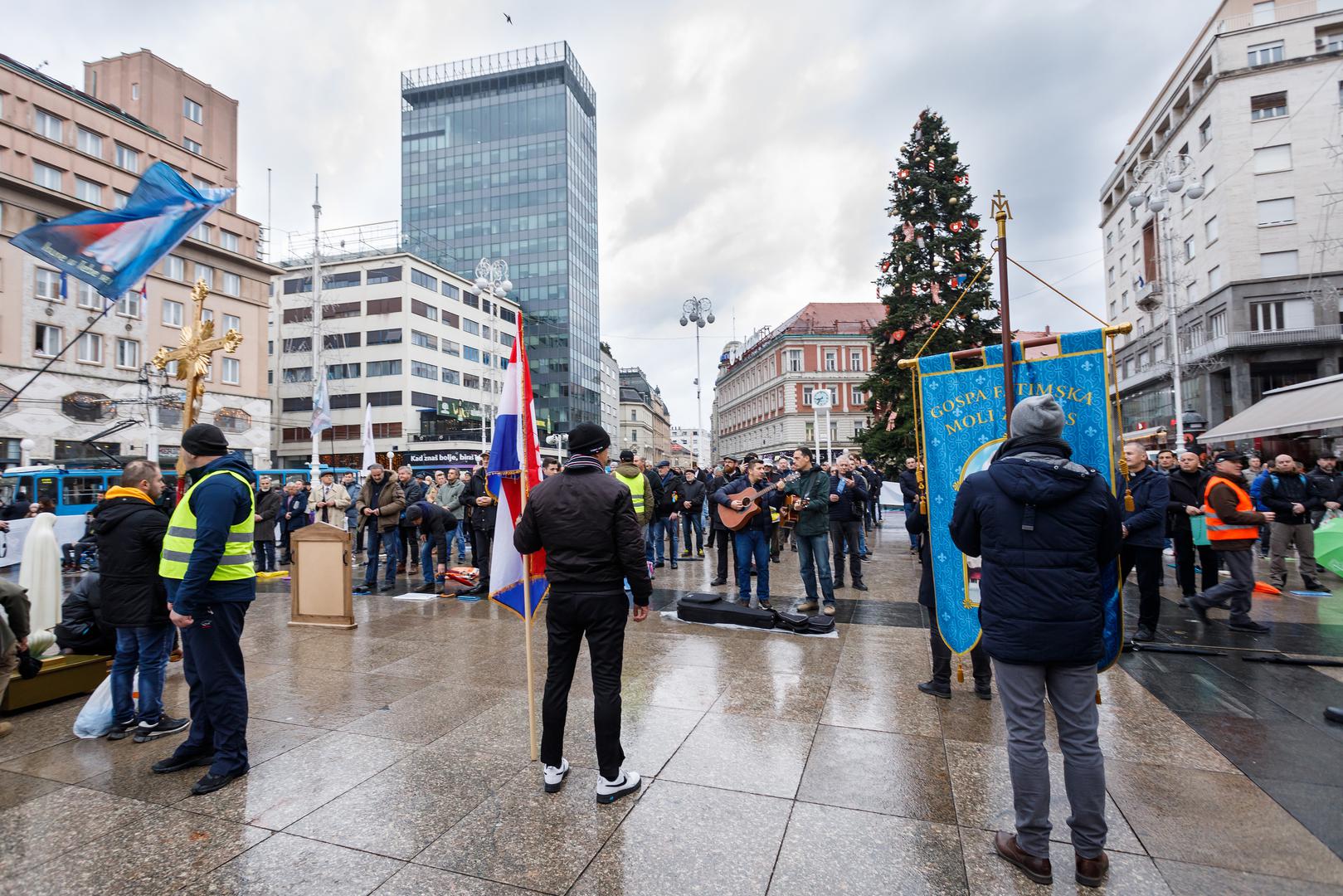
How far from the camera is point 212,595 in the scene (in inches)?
150

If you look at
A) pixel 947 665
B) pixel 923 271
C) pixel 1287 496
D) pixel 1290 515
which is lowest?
pixel 947 665

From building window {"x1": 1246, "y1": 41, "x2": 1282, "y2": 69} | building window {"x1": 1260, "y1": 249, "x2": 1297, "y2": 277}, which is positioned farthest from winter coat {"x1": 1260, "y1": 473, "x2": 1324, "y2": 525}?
building window {"x1": 1246, "y1": 41, "x2": 1282, "y2": 69}

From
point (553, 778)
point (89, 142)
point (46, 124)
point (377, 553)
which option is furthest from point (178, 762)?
point (89, 142)

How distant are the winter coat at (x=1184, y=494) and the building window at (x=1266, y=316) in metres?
35.3

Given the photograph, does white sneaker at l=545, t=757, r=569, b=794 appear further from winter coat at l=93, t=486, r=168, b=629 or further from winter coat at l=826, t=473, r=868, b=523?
winter coat at l=826, t=473, r=868, b=523

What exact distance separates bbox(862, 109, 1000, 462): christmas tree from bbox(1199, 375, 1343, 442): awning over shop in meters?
7.50

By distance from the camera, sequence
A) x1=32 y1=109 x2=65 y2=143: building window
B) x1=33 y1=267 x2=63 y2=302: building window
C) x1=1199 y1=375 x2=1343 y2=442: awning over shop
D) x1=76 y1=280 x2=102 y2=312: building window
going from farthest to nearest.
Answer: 1. x1=76 y1=280 x2=102 y2=312: building window
2. x1=32 y1=109 x2=65 y2=143: building window
3. x1=33 y1=267 x2=63 y2=302: building window
4. x1=1199 y1=375 x2=1343 y2=442: awning over shop

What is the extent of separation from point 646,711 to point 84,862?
311cm

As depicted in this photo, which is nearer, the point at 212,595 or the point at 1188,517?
the point at 212,595

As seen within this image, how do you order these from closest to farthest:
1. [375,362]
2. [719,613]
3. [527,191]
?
[719,613], [375,362], [527,191]

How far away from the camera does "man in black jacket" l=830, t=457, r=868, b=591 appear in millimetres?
10000

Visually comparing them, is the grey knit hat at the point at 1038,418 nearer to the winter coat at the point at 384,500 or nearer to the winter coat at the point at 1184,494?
the winter coat at the point at 1184,494

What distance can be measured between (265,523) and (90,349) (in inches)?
1243

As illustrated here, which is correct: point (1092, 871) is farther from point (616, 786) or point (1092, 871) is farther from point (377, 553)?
point (377, 553)
